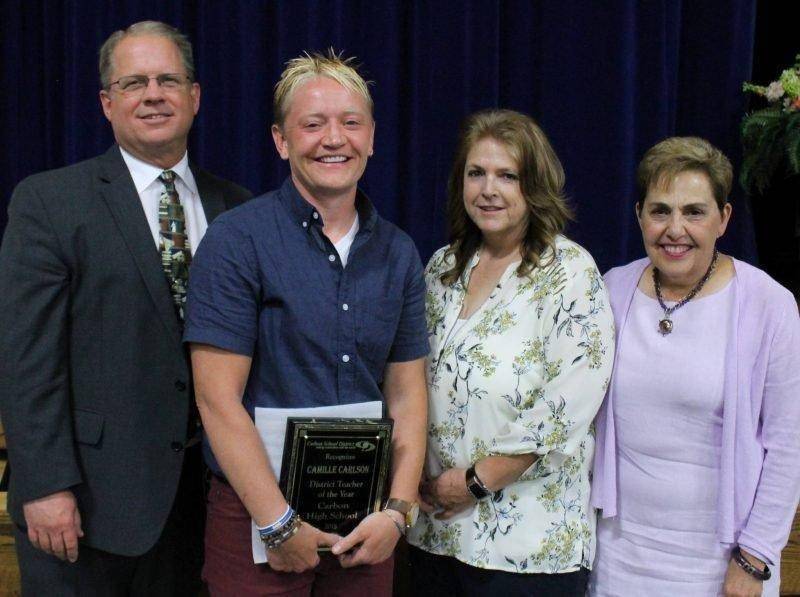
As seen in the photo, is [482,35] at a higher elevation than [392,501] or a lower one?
higher

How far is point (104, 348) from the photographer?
60.2 inches

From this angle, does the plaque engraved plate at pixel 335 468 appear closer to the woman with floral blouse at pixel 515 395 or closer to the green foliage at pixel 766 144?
the woman with floral blouse at pixel 515 395

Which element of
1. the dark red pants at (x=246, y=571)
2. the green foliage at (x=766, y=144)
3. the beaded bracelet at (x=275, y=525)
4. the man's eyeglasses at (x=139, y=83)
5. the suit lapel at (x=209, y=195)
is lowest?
the dark red pants at (x=246, y=571)

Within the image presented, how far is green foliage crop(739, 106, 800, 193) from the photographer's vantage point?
2725mm

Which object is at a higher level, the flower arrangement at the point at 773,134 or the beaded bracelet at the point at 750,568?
the flower arrangement at the point at 773,134

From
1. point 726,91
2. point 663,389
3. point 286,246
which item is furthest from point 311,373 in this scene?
point 726,91

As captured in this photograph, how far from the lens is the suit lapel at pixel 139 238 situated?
5.04ft

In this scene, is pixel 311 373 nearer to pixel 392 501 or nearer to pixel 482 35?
pixel 392 501

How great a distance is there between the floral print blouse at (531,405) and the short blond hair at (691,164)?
0.22 m

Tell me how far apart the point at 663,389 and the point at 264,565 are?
82cm

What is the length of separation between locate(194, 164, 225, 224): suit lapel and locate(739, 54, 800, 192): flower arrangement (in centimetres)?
188

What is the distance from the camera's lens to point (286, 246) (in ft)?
4.59

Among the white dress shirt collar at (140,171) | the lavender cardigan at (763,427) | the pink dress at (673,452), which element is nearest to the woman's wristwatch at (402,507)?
the pink dress at (673,452)

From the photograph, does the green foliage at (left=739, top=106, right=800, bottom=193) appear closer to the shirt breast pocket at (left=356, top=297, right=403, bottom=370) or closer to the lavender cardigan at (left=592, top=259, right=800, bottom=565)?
the lavender cardigan at (left=592, top=259, right=800, bottom=565)
